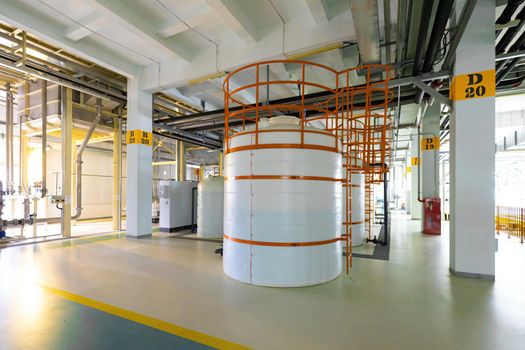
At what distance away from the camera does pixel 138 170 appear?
28.9 feet

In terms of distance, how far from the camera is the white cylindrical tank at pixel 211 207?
903 centimetres

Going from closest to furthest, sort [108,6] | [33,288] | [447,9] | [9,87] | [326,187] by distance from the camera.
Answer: [447,9] → [33,288] → [326,187] → [108,6] → [9,87]

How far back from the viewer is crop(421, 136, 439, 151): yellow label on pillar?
10.2 metres

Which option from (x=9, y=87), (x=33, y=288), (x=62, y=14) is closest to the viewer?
(x=33, y=288)

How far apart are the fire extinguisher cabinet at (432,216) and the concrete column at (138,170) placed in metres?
10.0

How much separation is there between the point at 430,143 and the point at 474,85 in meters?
6.19

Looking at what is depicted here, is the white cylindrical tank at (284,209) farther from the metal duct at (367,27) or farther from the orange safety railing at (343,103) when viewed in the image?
the metal duct at (367,27)

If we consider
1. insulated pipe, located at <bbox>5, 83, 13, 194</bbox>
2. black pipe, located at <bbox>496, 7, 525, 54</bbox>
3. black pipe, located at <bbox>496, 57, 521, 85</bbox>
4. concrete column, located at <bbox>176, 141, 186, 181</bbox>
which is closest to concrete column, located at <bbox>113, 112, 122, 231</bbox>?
insulated pipe, located at <bbox>5, 83, 13, 194</bbox>

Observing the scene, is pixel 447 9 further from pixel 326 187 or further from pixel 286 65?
pixel 286 65

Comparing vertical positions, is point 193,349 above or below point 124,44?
below

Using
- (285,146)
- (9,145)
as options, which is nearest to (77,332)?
(285,146)

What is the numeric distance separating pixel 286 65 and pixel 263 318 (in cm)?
643

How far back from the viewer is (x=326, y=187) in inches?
179

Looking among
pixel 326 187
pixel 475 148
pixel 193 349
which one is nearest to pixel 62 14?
pixel 326 187
